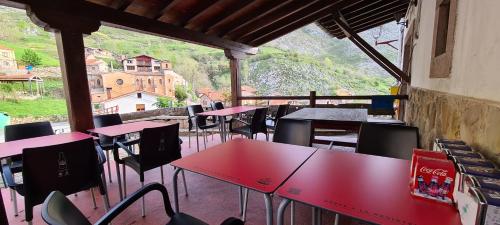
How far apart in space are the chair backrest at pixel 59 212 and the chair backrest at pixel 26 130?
7.01ft

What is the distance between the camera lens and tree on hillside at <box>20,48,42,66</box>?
12772 mm

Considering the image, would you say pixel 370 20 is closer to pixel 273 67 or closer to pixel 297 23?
pixel 297 23

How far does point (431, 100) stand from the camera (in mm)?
1840

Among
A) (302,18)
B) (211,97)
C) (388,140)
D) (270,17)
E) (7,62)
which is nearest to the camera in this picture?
(388,140)

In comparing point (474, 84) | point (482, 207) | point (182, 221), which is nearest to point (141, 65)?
point (182, 221)

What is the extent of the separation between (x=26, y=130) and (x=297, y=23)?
4656 millimetres

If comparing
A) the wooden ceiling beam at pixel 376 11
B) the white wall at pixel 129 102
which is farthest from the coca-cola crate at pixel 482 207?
the white wall at pixel 129 102

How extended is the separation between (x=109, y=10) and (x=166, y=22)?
912mm

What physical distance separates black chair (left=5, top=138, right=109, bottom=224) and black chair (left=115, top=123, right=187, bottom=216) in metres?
0.33

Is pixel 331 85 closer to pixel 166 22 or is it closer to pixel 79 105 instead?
pixel 166 22

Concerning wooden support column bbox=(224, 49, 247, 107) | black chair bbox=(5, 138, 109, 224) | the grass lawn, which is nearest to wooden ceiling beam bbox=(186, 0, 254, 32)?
wooden support column bbox=(224, 49, 247, 107)

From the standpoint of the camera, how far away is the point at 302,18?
4488 mm

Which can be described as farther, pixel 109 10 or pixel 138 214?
pixel 109 10

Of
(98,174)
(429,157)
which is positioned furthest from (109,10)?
(429,157)
